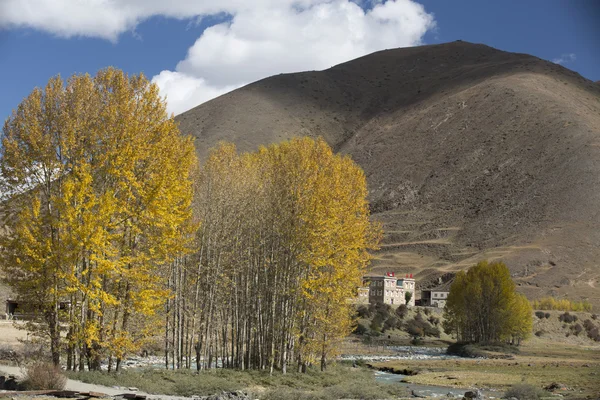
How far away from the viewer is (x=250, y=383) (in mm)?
33438

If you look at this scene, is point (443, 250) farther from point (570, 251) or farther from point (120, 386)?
point (120, 386)

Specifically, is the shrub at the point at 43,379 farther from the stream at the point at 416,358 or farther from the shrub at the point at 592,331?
the shrub at the point at 592,331

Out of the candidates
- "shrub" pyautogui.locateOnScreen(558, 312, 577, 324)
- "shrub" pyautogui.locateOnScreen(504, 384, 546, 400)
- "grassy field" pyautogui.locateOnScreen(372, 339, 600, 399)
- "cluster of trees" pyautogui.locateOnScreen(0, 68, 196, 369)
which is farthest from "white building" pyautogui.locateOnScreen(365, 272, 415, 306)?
"cluster of trees" pyautogui.locateOnScreen(0, 68, 196, 369)

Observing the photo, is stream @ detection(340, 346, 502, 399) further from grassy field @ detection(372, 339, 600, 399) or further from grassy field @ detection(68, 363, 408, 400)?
grassy field @ detection(68, 363, 408, 400)

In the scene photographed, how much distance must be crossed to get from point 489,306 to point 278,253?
58132 mm

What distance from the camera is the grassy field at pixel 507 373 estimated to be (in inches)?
1797

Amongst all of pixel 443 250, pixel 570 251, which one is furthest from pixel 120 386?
pixel 443 250

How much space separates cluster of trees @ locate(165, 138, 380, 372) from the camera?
37594 mm

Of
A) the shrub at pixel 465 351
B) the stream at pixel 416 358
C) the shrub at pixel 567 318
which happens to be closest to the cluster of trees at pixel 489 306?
the shrub at pixel 465 351

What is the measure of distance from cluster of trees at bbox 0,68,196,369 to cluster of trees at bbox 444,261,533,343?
67984 millimetres

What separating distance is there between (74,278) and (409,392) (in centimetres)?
2150

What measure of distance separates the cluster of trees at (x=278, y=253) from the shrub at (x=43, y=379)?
48.8 feet

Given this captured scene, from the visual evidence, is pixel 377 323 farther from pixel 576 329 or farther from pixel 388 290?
pixel 576 329

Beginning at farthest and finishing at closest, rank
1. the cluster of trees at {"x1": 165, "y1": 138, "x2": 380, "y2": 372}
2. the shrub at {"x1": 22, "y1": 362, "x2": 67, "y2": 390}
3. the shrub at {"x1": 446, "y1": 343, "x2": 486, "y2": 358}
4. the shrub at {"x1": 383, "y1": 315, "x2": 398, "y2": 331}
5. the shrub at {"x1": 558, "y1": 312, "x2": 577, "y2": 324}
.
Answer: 1. the shrub at {"x1": 558, "y1": 312, "x2": 577, "y2": 324}
2. the shrub at {"x1": 383, "y1": 315, "x2": 398, "y2": 331}
3. the shrub at {"x1": 446, "y1": 343, "x2": 486, "y2": 358}
4. the cluster of trees at {"x1": 165, "y1": 138, "x2": 380, "y2": 372}
5. the shrub at {"x1": 22, "y1": 362, "x2": 67, "y2": 390}
